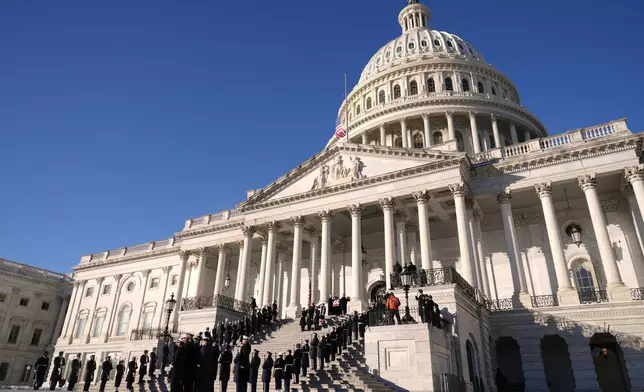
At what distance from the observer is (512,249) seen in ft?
92.1

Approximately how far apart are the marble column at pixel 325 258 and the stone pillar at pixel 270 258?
13.5 feet

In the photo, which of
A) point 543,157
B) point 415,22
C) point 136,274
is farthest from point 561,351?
point 415,22

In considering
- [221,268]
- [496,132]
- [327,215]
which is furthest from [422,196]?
[496,132]

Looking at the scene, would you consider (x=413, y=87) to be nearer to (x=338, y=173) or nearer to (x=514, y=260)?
(x=338, y=173)

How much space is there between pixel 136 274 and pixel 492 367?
133 feet

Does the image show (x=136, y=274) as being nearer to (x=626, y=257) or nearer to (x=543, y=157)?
(x=543, y=157)

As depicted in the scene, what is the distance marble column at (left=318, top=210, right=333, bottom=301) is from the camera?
3041 cm

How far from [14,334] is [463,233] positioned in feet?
176

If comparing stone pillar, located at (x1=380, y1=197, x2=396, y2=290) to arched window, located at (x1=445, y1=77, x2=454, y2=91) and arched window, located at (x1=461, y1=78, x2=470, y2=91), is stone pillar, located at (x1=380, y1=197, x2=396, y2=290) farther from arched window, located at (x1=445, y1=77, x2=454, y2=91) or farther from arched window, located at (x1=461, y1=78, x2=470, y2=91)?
arched window, located at (x1=461, y1=78, x2=470, y2=91)

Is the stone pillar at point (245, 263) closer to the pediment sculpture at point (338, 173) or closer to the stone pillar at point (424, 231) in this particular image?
the pediment sculpture at point (338, 173)

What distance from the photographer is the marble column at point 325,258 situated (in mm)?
30406

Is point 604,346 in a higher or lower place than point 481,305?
lower

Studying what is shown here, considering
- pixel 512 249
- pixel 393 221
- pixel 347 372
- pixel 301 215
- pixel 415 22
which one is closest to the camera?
pixel 347 372

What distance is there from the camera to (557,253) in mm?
26906
